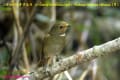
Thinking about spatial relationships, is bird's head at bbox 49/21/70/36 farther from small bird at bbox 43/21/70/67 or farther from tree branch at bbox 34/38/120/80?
tree branch at bbox 34/38/120/80

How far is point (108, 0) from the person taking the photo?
6.41 feet

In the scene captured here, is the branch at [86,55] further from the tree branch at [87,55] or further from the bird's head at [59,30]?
the bird's head at [59,30]

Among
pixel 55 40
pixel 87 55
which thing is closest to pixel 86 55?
pixel 87 55

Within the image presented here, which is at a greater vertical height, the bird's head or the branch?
the bird's head

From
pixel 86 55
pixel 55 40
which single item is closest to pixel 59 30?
pixel 55 40

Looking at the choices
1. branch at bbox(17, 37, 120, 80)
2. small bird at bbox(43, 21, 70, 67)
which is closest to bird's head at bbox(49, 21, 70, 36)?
small bird at bbox(43, 21, 70, 67)

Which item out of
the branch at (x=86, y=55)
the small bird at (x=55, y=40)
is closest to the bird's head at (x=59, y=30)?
the small bird at (x=55, y=40)

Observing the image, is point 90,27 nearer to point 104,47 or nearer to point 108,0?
point 108,0

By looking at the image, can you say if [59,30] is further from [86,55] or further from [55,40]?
[86,55]

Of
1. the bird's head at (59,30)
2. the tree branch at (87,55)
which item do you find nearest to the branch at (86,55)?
the tree branch at (87,55)

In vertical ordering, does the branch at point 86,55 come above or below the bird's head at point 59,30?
below

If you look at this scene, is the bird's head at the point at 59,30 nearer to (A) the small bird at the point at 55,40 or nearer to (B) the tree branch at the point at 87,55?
(A) the small bird at the point at 55,40

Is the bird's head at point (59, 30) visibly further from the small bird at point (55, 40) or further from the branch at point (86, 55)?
the branch at point (86, 55)

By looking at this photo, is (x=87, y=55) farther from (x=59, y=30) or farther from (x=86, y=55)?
(x=59, y=30)
